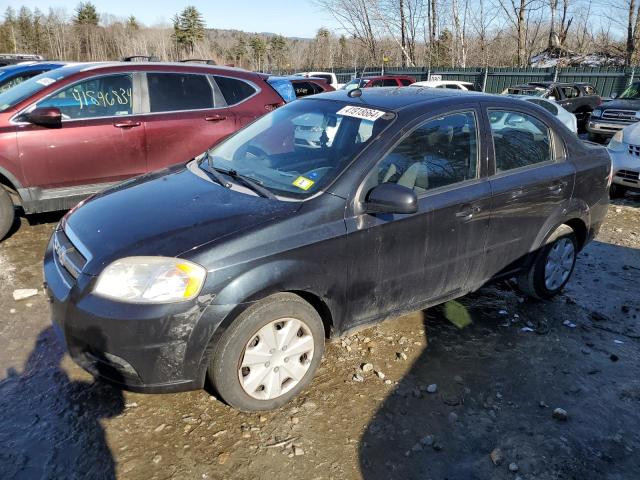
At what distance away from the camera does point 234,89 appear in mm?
6262

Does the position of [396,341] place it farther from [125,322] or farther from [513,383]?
[125,322]

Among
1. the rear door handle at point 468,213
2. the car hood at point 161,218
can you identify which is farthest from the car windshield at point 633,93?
the car hood at point 161,218

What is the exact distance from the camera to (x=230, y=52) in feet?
222

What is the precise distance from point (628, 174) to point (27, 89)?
784 cm

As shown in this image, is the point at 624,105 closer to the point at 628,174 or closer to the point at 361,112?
the point at 628,174

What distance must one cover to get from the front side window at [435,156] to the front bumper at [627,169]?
15.9 ft

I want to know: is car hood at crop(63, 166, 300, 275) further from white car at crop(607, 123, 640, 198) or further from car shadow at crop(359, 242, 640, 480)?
white car at crop(607, 123, 640, 198)

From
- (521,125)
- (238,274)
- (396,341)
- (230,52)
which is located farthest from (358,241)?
(230,52)

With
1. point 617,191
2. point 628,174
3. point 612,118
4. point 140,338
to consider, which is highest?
point 612,118

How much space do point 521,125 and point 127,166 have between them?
13.2 feet

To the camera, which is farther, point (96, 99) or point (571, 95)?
point (571, 95)

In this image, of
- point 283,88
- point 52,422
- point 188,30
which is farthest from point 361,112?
point 188,30

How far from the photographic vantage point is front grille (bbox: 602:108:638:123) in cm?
1213

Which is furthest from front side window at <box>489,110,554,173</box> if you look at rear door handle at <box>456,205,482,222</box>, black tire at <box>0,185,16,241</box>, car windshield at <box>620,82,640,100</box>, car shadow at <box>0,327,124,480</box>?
car windshield at <box>620,82,640,100</box>
